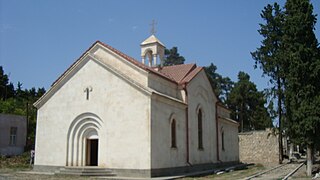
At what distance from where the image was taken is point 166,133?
20.5 m

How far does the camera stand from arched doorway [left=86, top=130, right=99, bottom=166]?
69.5 ft

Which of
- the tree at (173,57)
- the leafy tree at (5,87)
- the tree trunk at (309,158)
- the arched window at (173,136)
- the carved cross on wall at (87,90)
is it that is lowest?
the tree trunk at (309,158)

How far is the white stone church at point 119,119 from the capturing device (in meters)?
19.0

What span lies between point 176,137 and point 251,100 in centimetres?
4240

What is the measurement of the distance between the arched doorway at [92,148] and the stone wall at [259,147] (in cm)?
2086

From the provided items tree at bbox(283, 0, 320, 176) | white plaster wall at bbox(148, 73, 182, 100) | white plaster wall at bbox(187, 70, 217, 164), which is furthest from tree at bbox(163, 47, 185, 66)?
tree at bbox(283, 0, 320, 176)

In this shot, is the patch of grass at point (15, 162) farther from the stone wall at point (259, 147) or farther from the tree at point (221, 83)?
the tree at point (221, 83)

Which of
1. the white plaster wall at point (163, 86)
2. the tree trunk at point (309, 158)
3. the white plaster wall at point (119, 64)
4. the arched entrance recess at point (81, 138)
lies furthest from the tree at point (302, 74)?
the arched entrance recess at point (81, 138)

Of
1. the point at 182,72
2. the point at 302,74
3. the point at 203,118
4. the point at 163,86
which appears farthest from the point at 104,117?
the point at 302,74

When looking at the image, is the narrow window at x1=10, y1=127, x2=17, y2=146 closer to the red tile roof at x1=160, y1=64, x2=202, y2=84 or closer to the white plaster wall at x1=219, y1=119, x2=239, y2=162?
the red tile roof at x1=160, y1=64, x2=202, y2=84

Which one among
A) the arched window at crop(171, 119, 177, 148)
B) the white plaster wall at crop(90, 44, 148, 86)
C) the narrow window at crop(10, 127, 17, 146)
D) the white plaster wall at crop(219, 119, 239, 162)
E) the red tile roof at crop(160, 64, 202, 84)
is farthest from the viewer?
the narrow window at crop(10, 127, 17, 146)

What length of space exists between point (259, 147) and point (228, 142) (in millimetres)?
7294

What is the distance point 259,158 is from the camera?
37594 millimetres

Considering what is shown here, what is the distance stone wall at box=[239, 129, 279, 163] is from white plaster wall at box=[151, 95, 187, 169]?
54.7 feet
